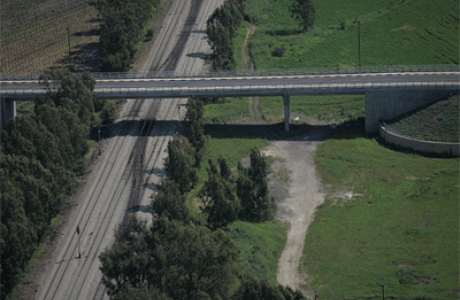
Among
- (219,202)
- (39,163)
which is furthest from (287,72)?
(39,163)

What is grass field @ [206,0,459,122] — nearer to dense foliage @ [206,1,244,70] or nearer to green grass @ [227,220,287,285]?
dense foliage @ [206,1,244,70]

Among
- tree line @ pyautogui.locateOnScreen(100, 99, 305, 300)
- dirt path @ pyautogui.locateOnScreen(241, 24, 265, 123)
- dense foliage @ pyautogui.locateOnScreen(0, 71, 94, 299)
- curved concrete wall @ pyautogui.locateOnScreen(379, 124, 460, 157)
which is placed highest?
tree line @ pyautogui.locateOnScreen(100, 99, 305, 300)

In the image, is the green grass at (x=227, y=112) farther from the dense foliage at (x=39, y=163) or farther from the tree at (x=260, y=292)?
the tree at (x=260, y=292)

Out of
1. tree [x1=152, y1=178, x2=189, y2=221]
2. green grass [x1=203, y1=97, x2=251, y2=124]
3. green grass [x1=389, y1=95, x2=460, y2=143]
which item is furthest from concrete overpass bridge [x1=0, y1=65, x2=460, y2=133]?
tree [x1=152, y1=178, x2=189, y2=221]

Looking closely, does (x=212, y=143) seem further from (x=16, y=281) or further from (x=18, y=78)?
(x=16, y=281)

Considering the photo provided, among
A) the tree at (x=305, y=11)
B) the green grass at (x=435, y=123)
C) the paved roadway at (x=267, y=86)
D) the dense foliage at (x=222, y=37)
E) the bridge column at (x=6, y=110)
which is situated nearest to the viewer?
the green grass at (x=435, y=123)

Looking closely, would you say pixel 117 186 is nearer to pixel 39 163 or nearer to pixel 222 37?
pixel 39 163

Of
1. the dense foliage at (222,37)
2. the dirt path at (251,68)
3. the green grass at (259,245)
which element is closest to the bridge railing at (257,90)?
the dirt path at (251,68)
